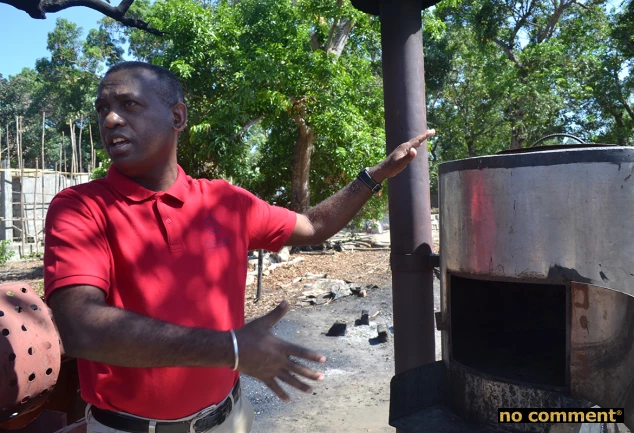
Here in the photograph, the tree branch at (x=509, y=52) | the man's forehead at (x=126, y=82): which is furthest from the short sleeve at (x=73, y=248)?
the tree branch at (x=509, y=52)

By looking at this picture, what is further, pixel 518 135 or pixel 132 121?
pixel 518 135

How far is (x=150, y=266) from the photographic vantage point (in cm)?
180

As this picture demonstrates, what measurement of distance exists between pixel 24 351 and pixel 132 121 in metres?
0.97

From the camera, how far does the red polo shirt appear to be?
1709 mm

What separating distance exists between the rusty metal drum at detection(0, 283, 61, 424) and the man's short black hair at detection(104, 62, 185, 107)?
996 mm

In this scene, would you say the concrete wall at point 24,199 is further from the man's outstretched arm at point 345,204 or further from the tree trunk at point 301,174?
the man's outstretched arm at point 345,204

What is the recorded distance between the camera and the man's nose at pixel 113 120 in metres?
Result: 1.88

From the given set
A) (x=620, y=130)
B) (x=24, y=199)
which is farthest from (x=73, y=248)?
(x=620, y=130)

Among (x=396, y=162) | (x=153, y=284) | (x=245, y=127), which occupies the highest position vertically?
(x=245, y=127)

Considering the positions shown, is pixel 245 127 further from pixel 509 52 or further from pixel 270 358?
pixel 270 358

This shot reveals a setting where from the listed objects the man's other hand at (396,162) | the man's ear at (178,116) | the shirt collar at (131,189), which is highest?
the man's ear at (178,116)

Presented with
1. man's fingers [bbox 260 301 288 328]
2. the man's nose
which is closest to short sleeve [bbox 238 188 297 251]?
the man's nose

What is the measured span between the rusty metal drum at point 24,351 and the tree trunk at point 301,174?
38.1ft

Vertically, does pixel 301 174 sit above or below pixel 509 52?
below
